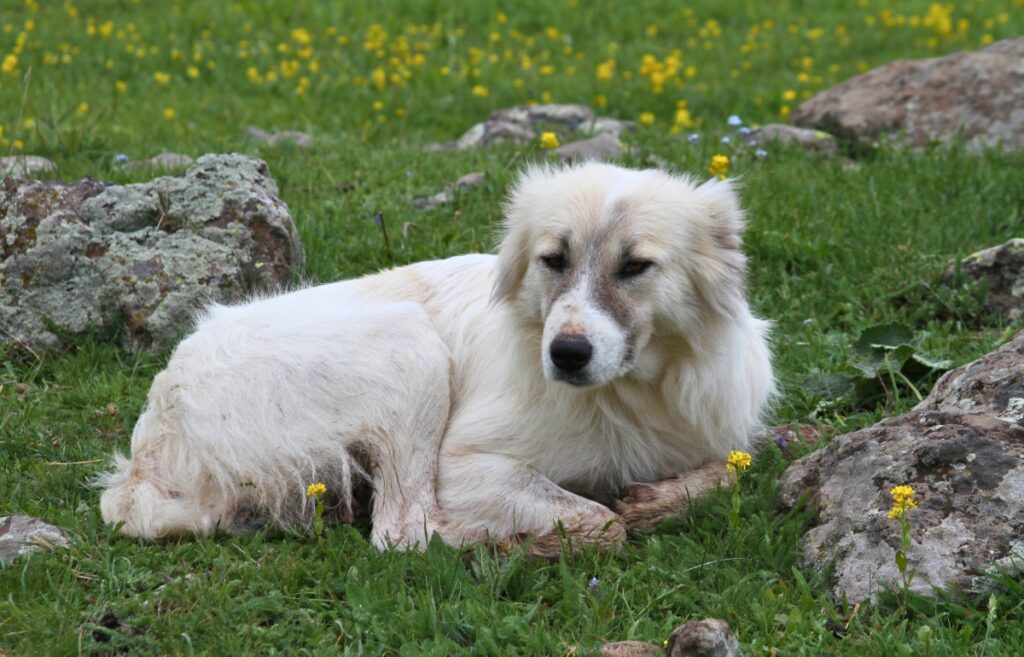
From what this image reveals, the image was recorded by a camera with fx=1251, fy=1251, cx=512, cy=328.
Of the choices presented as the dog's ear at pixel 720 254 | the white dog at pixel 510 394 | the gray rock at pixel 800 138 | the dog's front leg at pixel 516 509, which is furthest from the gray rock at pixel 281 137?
the dog's ear at pixel 720 254

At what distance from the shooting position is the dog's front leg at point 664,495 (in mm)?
4582

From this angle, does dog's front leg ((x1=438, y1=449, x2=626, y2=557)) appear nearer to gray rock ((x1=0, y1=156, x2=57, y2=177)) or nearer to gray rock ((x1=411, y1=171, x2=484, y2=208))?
gray rock ((x1=411, y1=171, x2=484, y2=208))

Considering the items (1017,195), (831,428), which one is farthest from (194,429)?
(1017,195)

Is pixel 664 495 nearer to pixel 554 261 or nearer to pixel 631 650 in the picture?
pixel 554 261

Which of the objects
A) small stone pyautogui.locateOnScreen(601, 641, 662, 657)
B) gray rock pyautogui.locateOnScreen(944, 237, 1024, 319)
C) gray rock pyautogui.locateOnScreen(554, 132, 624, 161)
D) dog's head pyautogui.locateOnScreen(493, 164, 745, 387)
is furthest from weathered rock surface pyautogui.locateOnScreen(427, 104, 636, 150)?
small stone pyautogui.locateOnScreen(601, 641, 662, 657)

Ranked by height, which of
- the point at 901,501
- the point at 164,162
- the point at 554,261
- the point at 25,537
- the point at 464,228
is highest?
the point at 554,261

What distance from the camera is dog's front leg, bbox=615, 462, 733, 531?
15.0 feet

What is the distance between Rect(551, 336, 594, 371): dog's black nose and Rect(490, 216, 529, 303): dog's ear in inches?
23.2

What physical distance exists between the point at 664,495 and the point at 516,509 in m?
0.55

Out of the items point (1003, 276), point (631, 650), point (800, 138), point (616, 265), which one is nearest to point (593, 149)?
point (800, 138)

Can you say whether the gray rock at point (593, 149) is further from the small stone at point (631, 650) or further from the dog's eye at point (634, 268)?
the small stone at point (631, 650)

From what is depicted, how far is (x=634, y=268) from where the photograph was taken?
4.46m

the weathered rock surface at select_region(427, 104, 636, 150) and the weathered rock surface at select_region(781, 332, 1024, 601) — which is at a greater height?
the weathered rock surface at select_region(781, 332, 1024, 601)

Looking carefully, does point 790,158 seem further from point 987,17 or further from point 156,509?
point 987,17
